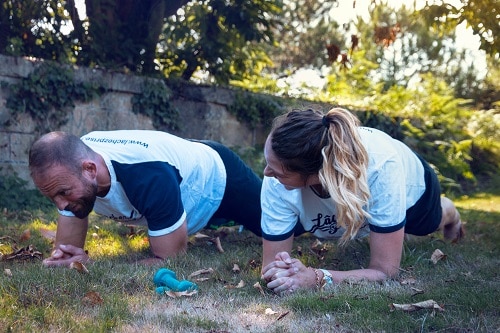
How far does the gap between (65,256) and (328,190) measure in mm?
1636

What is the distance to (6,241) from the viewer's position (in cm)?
479

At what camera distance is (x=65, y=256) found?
4.03m

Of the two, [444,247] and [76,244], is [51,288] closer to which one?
[76,244]

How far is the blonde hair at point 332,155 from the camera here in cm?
336

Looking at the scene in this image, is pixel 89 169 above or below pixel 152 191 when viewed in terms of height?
above

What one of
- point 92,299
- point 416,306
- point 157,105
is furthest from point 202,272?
point 157,105

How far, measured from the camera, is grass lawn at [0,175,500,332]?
2752 millimetres

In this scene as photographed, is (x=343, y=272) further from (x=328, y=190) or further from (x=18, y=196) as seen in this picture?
(x=18, y=196)

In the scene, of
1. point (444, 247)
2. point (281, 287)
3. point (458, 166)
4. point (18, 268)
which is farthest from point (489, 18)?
point (458, 166)

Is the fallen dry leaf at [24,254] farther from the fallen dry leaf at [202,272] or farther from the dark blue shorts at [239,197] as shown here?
the dark blue shorts at [239,197]

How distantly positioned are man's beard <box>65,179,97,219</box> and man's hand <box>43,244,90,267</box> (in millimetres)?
214

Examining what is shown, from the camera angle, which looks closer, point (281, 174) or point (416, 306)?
point (416, 306)

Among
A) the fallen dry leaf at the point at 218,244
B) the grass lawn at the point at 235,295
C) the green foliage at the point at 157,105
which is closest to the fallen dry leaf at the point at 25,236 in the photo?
the grass lawn at the point at 235,295

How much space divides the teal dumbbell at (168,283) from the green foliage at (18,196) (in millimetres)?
3337
